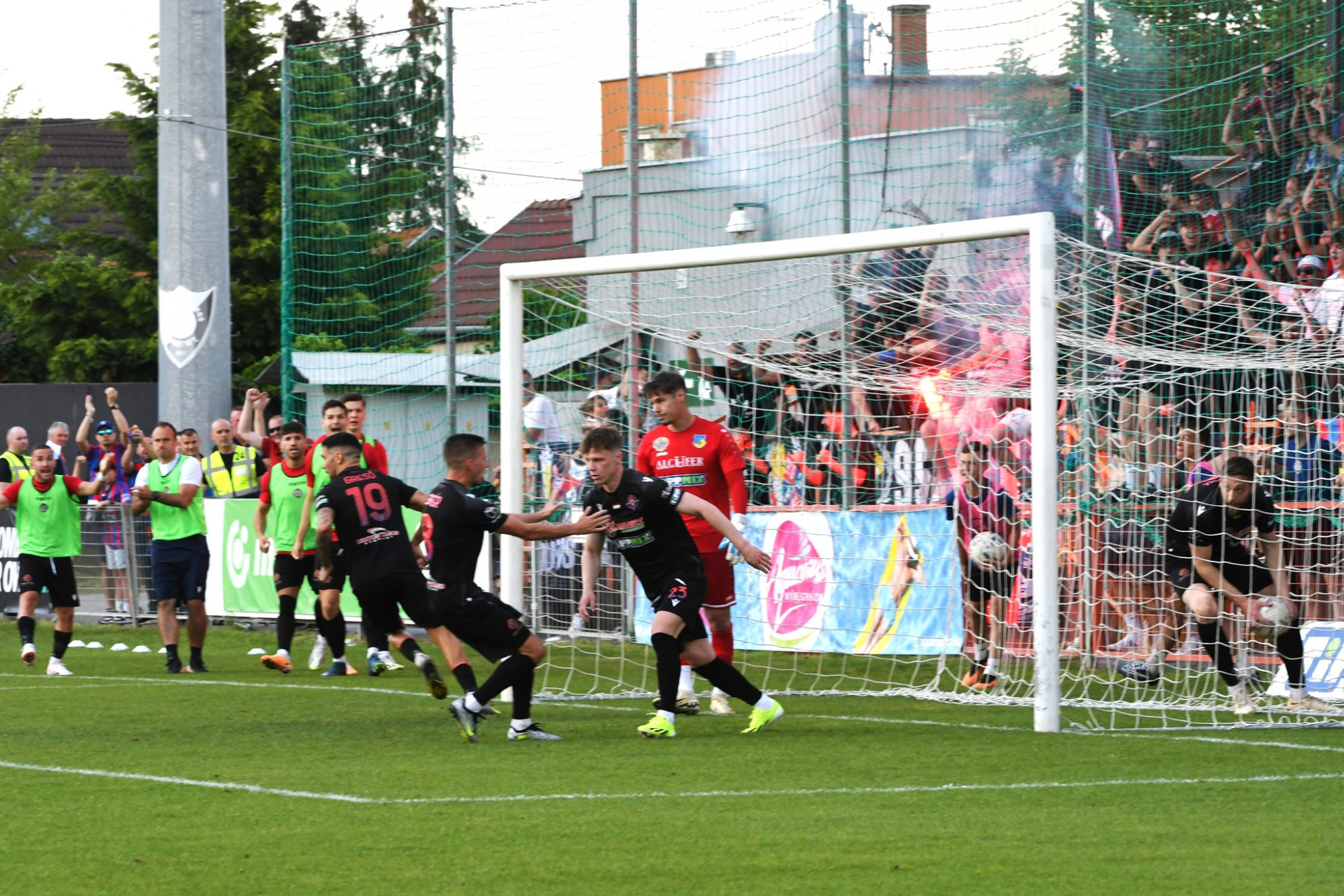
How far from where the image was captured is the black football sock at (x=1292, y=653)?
10055mm

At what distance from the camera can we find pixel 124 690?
12.0 metres

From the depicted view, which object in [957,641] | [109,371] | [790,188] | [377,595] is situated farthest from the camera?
[109,371]

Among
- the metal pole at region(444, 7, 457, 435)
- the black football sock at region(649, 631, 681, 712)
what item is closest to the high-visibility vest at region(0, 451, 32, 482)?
the metal pole at region(444, 7, 457, 435)

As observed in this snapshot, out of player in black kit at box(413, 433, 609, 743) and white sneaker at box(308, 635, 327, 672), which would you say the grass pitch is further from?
white sneaker at box(308, 635, 327, 672)

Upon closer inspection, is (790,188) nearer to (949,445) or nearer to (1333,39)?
(949,445)

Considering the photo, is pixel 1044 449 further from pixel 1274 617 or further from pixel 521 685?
pixel 521 685

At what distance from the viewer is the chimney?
Result: 43.8ft

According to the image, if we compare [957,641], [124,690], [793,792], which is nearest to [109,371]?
[124,690]

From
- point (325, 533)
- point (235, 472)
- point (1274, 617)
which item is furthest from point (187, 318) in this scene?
point (1274, 617)

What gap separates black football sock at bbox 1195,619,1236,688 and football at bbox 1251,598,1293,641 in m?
0.24

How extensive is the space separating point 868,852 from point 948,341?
758cm

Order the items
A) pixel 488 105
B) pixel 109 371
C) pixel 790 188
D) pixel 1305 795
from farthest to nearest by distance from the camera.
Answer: pixel 109 371 → pixel 488 105 → pixel 790 188 → pixel 1305 795

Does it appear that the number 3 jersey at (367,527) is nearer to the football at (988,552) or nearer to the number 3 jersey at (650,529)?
the number 3 jersey at (650,529)

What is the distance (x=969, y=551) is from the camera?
11.9 metres
